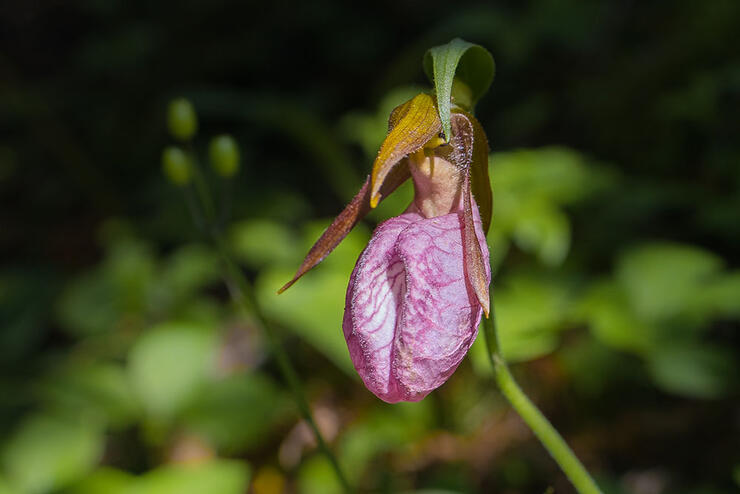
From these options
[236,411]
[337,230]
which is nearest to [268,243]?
[236,411]

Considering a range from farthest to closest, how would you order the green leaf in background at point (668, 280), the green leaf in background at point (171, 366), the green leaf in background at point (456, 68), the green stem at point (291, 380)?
the green leaf in background at point (171, 366) < the green leaf in background at point (668, 280) < the green stem at point (291, 380) < the green leaf in background at point (456, 68)

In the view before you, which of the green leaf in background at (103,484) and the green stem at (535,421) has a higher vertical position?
the green stem at (535,421)

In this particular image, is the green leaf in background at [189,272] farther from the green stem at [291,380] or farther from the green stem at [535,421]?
the green stem at [535,421]

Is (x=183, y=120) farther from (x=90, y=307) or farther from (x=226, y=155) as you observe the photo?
(x=90, y=307)

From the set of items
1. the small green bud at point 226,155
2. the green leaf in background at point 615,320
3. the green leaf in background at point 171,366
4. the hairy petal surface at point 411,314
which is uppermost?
the small green bud at point 226,155

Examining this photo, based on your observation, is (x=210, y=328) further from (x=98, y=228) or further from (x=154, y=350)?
(x=98, y=228)

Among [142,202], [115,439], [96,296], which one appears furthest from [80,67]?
[115,439]

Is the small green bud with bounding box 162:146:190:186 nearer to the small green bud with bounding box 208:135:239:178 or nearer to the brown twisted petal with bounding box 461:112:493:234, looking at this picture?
the small green bud with bounding box 208:135:239:178

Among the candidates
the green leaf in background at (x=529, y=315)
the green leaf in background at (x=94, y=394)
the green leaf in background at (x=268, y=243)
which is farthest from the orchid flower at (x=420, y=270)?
the green leaf in background at (x=268, y=243)
